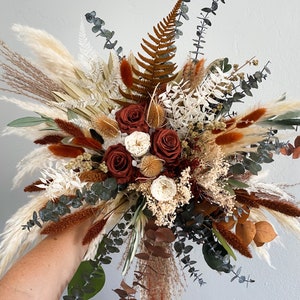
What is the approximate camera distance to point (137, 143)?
0.67 metres

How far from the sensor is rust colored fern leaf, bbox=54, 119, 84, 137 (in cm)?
68

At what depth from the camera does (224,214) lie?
0.72 m

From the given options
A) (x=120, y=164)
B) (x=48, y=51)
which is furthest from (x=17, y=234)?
(x=48, y=51)

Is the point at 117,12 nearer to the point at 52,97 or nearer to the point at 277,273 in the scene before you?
the point at 52,97

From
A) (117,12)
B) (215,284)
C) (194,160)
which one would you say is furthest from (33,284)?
(117,12)

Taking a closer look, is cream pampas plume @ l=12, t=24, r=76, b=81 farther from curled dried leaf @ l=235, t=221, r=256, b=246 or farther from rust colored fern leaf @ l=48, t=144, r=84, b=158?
curled dried leaf @ l=235, t=221, r=256, b=246

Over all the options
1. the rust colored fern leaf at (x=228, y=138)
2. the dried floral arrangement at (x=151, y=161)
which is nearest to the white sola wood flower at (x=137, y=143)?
the dried floral arrangement at (x=151, y=161)

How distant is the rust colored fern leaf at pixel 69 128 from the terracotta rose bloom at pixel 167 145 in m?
0.12

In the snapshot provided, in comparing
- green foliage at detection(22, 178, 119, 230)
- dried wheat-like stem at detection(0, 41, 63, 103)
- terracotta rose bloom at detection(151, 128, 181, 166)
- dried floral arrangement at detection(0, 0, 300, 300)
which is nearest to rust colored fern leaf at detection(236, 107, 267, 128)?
dried floral arrangement at detection(0, 0, 300, 300)

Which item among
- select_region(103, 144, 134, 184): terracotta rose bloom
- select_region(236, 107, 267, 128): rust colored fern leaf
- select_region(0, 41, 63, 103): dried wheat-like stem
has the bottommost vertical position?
select_region(236, 107, 267, 128): rust colored fern leaf

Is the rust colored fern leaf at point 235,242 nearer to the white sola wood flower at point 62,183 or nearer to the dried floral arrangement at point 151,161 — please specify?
the dried floral arrangement at point 151,161

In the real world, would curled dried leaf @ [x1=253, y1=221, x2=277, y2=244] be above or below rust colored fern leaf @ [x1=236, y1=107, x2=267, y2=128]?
below

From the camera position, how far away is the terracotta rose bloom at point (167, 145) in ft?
2.19

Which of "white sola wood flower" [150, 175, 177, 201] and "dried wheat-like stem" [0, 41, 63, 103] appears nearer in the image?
"white sola wood flower" [150, 175, 177, 201]
